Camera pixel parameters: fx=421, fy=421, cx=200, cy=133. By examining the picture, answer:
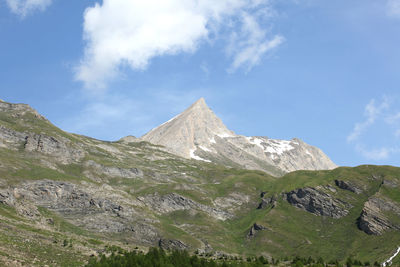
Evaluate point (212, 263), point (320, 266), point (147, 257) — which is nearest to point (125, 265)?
point (147, 257)

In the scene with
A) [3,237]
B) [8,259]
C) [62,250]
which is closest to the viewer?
[8,259]

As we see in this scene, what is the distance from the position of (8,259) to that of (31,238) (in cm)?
6145

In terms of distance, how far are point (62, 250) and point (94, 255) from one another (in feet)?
48.1

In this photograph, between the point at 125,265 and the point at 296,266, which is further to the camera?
the point at 296,266

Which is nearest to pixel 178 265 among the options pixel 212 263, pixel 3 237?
pixel 212 263

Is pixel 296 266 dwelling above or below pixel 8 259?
above

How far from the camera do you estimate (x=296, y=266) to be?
554ft

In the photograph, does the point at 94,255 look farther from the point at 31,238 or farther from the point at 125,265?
the point at 125,265

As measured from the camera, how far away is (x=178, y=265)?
526 ft

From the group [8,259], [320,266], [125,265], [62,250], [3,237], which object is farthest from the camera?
[62,250]

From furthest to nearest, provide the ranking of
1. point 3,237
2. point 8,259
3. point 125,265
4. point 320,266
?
point 3,237
point 320,266
point 125,265
point 8,259

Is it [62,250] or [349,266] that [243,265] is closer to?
[349,266]

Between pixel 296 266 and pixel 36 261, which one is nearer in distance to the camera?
pixel 36 261

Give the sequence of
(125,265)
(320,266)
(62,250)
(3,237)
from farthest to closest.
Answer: (62,250) < (3,237) < (320,266) < (125,265)
